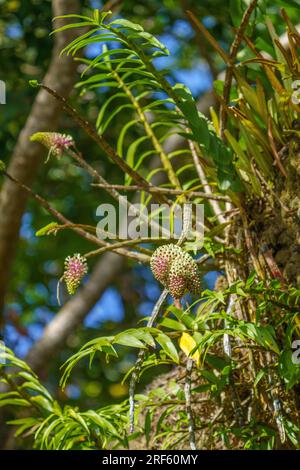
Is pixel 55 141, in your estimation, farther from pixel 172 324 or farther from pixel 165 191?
pixel 172 324

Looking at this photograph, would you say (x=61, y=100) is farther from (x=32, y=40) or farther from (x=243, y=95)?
(x=32, y=40)

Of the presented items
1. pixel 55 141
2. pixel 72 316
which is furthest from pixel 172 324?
pixel 72 316

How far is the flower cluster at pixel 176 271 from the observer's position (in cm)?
89

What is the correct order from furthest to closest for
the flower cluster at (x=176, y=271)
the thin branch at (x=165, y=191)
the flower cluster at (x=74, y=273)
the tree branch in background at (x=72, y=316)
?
the tree branch in background at (x=72, y=316)
the thin branch at (x=165, y=191)
the flower cluster at (x=74, y=273)
the flower cluster at (x=176, y=271)

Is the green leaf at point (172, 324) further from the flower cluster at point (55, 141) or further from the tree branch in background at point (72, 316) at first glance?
the tree branch in background at point (72, 316)

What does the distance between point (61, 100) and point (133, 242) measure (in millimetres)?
238

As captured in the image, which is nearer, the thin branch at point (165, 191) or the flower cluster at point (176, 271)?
the flower cluster at point (176, 271)

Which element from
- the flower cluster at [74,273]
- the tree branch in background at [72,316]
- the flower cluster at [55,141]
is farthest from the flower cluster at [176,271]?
the tree branch in background at [72,316]

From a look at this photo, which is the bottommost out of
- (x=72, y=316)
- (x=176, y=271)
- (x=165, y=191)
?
(x=176, y=271)

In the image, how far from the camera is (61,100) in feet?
3.37

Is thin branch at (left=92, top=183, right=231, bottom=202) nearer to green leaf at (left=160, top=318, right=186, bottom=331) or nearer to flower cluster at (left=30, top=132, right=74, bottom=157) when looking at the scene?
flower cluster at (left=30, top=132, right=74, bottom=157)

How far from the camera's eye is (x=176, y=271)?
89cm

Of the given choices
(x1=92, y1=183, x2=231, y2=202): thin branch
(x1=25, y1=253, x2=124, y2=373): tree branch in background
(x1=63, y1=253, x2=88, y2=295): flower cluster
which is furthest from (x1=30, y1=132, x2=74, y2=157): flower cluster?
(x1=25, y1=253, x2=124, y2=373): tree branch in background

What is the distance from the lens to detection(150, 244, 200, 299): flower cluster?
2.92 feet
